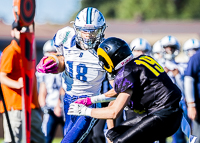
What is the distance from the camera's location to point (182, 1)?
43.2 metres

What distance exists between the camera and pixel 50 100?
6.84 m

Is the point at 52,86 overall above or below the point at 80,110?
below

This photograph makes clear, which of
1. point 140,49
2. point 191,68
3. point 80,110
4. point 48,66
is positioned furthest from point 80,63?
point 140,49

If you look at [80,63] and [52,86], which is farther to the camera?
[52,86]

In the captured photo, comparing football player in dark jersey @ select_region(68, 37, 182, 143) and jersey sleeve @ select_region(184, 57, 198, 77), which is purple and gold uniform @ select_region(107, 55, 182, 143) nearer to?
football player in dark jersey @ select_region(68, 37, 182, 143)

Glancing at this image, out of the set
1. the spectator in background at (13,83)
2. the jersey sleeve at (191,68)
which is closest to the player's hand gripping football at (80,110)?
the spectator in background at (13,83)

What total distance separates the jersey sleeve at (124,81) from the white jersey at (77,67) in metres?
0.85

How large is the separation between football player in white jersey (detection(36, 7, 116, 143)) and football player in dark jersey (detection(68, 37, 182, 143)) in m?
0.60

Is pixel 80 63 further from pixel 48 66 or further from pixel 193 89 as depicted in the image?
pixel 193 89

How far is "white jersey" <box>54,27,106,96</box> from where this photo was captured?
14.0ft

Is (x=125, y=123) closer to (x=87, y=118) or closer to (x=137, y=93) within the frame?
(x=137, y=93)

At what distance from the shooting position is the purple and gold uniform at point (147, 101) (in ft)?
11.3

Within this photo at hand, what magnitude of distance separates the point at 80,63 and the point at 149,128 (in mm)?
1173

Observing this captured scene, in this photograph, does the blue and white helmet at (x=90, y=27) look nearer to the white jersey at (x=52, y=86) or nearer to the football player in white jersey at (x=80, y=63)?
the football player in white jersey at (x=80, y=63)
